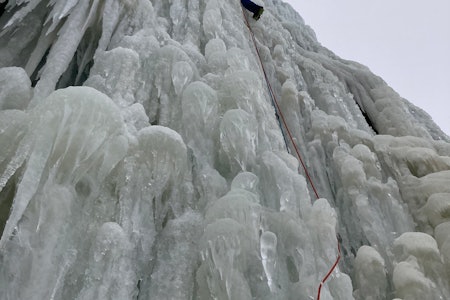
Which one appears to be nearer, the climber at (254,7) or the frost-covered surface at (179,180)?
the frost-covered surface at (179,180)

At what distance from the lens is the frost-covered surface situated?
1824 mm

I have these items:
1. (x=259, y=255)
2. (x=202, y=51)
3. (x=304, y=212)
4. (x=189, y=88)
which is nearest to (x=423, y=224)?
(x=304, y=212)

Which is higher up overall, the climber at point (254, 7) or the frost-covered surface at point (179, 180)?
the frost-covered surface at point (179, 180)

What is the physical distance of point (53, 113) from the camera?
199 centimetres

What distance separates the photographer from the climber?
5344mm

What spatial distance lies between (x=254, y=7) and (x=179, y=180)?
11.4 feet

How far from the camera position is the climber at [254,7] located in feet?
17.5

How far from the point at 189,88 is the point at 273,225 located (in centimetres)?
99

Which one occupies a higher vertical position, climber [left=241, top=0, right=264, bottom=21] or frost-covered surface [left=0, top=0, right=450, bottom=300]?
frost-covered surface [left=0, top=0, right=450, bottom=300]

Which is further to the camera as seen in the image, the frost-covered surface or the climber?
the climber

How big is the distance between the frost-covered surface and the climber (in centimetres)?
142

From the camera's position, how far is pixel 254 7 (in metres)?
5.36

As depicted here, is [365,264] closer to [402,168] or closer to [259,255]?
[259,255]

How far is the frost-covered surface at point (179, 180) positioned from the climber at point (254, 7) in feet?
4.67
